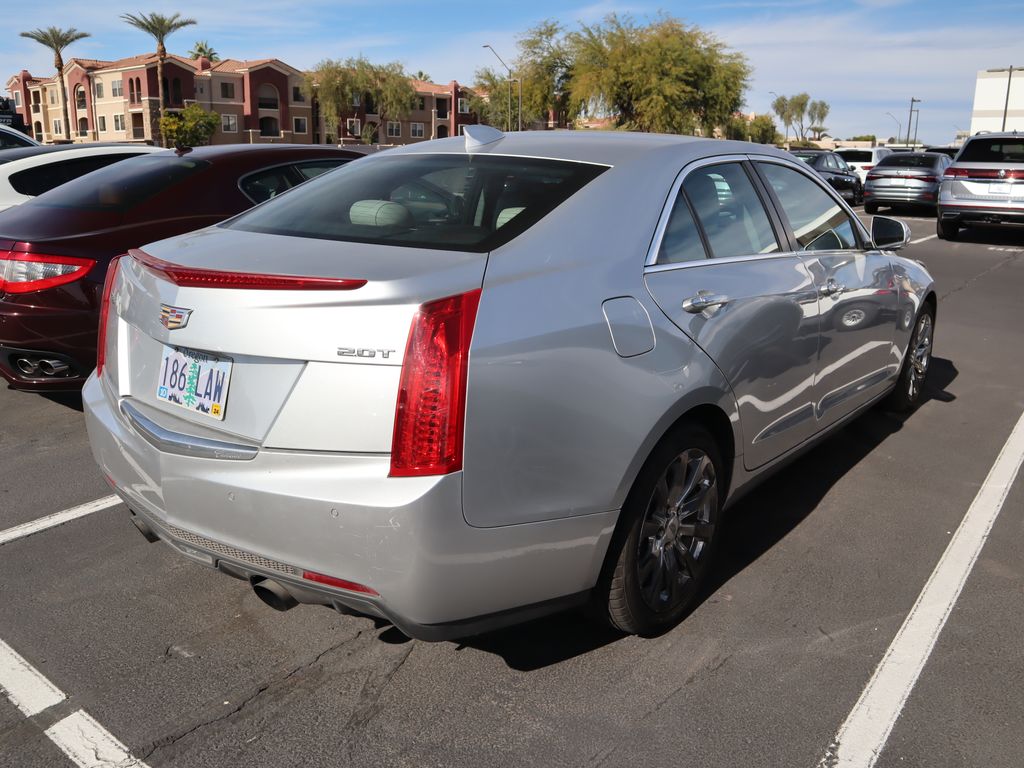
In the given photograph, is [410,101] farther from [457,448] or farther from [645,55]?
[457,448]

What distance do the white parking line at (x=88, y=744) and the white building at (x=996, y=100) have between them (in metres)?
99.4

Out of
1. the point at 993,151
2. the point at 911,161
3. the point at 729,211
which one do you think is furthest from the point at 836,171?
the point at 729,211

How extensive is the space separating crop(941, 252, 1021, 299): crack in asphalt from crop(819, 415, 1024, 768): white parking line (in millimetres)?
7273

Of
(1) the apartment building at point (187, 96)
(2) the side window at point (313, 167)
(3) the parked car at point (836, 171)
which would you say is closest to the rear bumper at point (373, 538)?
(2) the side window at point (313, 167)

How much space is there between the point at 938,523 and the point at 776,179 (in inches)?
67.0

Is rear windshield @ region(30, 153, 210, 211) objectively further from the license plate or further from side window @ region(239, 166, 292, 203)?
the license plate

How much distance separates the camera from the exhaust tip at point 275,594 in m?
2.64

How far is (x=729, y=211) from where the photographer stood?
11.8 ft

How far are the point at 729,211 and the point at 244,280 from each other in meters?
1.93

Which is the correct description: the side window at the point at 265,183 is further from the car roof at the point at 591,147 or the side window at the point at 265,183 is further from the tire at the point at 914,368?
the tire at the point at 914,368

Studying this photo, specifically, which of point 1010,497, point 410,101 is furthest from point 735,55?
point 1010,497

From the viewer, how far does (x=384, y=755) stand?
256cm

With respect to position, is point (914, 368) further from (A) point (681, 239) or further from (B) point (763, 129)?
(B) point (763, 129)

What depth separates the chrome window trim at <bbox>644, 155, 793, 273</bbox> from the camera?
303 centimetres
